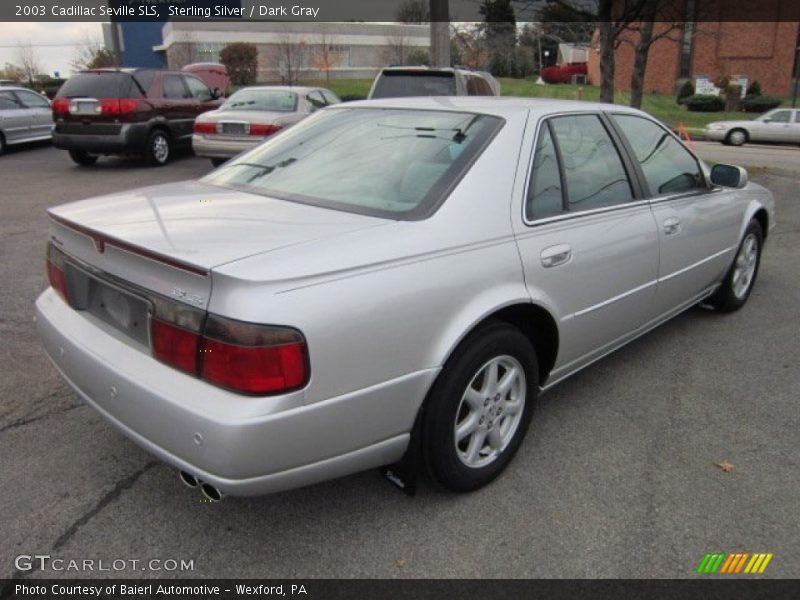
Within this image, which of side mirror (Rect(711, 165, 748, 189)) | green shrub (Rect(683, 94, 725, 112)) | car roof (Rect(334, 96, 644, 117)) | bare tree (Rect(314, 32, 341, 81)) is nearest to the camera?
car roof (Rect(334, 96, 644, 117))

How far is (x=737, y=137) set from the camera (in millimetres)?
24516

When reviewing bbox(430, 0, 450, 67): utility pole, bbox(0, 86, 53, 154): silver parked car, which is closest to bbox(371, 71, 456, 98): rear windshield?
bbox(430, 0, 450, 67): utility pole

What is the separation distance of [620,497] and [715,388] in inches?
54.4

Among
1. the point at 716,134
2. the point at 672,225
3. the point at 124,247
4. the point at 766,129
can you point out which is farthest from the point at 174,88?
the point at 766,129

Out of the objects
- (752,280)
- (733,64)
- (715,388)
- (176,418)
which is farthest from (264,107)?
(733,64)

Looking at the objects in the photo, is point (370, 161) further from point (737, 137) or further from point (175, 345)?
point (737, 137)

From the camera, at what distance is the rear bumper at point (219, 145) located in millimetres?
10352

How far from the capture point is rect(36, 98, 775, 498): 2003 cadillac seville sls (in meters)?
2.09

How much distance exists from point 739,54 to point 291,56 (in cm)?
3470

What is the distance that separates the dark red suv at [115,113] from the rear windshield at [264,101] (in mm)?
1583

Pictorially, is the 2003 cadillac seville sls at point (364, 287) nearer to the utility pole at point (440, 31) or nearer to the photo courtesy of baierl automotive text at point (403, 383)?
the photo courtesy of baierl automotive text at point (403, 383)

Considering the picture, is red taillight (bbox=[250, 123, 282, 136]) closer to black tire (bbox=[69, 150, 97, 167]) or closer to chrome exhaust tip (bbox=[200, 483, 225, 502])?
black tire (bbox=[69, 150, 97, 167])

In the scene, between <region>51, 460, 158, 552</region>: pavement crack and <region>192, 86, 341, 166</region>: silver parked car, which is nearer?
<region>51, 460, 158, 552</region>: pavement crack

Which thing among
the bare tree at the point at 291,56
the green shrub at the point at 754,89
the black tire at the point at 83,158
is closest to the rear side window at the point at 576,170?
the black tire at the point at 83,158
